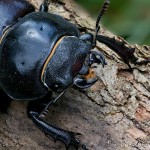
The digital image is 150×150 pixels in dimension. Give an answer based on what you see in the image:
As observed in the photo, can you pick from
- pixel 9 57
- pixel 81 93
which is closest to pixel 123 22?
pixel 81 93

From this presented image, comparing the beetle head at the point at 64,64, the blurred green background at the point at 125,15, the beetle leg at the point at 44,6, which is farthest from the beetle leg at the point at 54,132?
the blurred green background at the point at 125,15

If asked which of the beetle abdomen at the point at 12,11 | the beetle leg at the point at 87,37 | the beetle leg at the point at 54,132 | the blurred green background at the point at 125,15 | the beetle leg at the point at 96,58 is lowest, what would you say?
the beetle leg at the point at 54,132

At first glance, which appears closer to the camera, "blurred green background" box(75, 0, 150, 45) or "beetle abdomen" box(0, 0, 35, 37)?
"beetle abdomen" box(0, 0, 35, 37)

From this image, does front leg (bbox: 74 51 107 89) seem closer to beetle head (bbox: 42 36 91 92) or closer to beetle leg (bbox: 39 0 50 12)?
beetle head (bbox: 42 36 91 92)

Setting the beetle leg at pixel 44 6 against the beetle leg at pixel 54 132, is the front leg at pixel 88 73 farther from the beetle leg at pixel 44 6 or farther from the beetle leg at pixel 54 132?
the beetle leg at pixel 44 6

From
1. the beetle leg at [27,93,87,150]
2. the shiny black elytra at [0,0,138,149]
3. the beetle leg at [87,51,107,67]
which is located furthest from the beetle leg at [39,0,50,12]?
the beetle leg at [27,93,87,150]

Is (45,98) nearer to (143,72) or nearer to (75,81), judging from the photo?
(75,81)

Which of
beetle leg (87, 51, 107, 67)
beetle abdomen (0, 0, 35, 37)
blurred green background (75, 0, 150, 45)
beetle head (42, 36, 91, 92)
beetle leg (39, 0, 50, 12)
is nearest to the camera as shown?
beetle head (42, 36, 91, 92)
